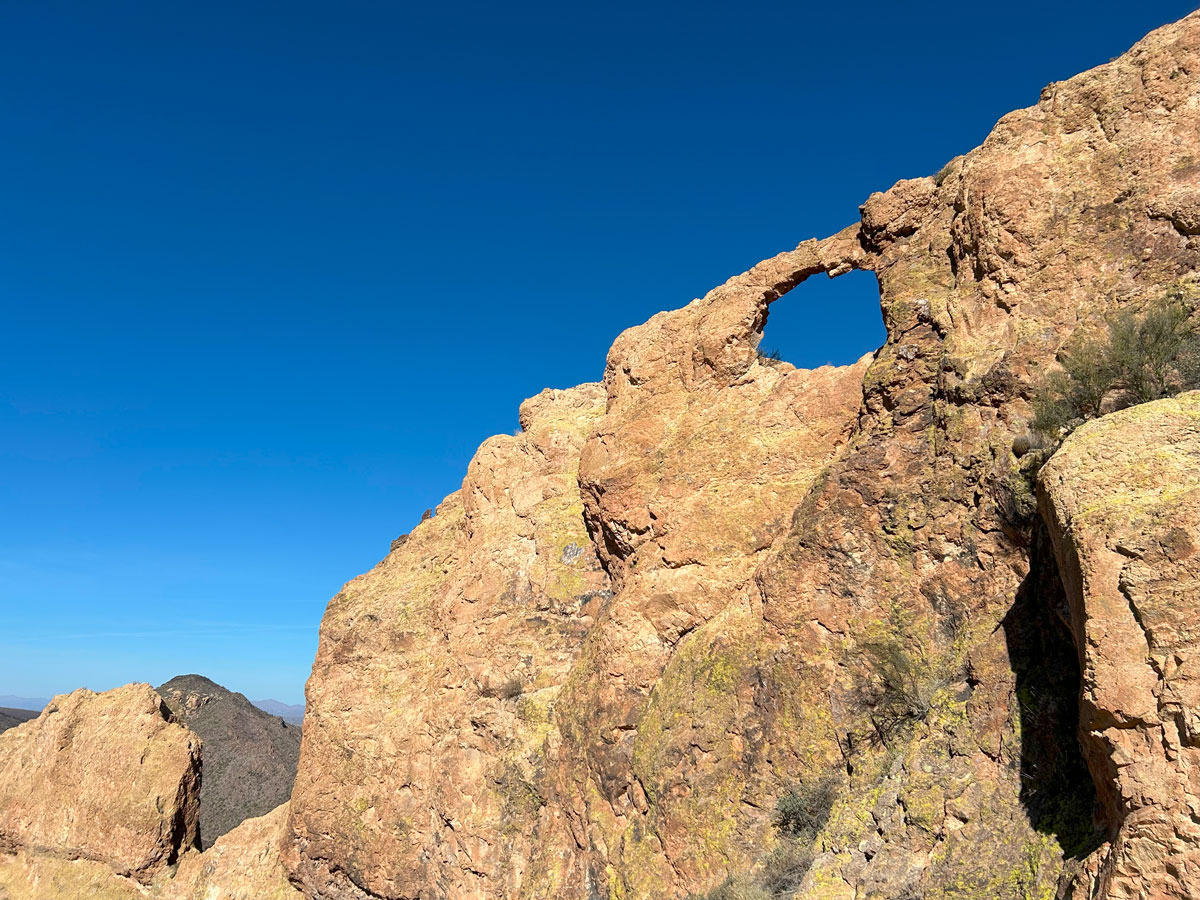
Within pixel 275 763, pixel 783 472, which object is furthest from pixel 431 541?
pixel 275 763

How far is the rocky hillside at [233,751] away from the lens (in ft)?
116

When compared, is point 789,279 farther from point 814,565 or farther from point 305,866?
point 305,866

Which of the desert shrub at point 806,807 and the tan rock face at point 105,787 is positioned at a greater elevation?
the desert shrub at point 806,807

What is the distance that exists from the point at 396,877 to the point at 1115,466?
13648mm

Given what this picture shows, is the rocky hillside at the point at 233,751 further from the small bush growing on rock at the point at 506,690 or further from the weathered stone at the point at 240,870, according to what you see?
the small bush growing on rock at the point at 506,690

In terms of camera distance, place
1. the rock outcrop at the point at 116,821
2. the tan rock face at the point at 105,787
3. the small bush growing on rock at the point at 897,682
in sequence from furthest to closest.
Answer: the tan rock face at the point at 105,787 < the rock outcrop at the point at 116,821 < the small bush growing on rock at the point at 897,682

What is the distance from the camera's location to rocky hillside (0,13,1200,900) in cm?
593

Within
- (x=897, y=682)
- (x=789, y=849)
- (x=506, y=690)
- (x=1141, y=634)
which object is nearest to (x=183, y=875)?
(x=506, y=690)

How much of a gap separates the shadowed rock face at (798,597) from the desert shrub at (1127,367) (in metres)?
0.38

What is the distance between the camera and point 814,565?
973 centimetres

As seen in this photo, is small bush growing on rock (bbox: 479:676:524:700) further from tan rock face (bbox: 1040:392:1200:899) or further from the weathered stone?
tan rock face (bbox: 1040:392:1200:899)

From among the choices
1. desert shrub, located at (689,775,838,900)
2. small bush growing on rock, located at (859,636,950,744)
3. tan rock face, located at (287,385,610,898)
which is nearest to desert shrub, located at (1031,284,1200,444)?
small bush growing on rock, located at (859,636,950,744)

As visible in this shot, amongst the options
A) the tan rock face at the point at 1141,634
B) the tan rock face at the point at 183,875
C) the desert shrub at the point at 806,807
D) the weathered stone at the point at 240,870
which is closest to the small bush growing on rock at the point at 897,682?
the desert shrub at the point at 806,807

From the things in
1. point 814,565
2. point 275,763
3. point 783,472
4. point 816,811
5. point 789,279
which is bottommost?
point 275,763
